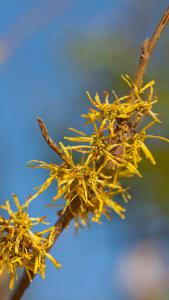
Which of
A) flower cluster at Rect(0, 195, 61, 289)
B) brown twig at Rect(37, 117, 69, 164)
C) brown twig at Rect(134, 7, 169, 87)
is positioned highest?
brown twig at Rect(134, 7, 169, 87)

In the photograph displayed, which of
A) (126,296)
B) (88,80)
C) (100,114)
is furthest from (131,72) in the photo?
(100,114)

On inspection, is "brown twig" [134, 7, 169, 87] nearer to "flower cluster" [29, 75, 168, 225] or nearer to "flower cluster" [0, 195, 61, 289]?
"flower cluster" [29, 75, 168, 225]

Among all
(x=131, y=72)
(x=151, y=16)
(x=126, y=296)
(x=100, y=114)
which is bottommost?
(x=126, y=296)

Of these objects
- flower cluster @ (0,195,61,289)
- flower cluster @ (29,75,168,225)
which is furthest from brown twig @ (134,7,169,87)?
flower cluster @ (0,195,61,289)

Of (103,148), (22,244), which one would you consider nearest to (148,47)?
(103,148)

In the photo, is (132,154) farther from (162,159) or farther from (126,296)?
(162,159)

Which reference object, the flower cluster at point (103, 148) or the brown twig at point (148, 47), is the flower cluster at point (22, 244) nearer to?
the flower cluster at point (103, 148)

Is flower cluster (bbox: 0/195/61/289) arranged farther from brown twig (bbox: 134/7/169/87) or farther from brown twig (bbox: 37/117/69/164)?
brown twig (bbox: 134/7/169/87)

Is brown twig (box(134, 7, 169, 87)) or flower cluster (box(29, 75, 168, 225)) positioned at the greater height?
brown twig (box(134, 7, 169, 87))
